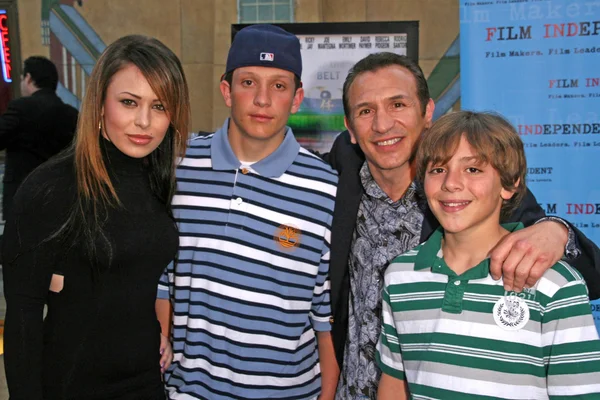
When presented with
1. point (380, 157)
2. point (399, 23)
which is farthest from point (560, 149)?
point (380, 157)

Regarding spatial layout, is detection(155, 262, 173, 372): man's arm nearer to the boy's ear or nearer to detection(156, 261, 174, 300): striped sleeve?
detection(156, 261, 174, 300): striped sleeve

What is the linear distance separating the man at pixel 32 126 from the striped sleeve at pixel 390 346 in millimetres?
4307

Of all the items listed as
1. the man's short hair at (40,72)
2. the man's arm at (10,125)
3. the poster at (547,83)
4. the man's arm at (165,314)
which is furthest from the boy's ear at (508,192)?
the man's short hair at (40,72)

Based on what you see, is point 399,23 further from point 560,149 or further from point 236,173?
point 236,173

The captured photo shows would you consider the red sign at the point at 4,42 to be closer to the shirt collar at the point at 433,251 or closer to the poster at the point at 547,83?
the poster at the point at 547,83

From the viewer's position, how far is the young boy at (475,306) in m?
1.54

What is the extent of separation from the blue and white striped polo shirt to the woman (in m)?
0.17

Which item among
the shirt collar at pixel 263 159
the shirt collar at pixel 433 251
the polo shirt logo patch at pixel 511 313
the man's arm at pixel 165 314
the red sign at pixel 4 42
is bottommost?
the man's arm at pixel 165 314

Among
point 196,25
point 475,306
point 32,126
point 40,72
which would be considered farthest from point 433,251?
point 196,25

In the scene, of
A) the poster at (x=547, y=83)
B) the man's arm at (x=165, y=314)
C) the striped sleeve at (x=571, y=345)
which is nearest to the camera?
the striped sleeve at (x=571, y=345)

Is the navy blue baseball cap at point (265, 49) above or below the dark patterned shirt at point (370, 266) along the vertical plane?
above

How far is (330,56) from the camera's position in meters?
4.87

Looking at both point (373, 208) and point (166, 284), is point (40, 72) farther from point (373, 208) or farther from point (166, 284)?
point (373, 208)

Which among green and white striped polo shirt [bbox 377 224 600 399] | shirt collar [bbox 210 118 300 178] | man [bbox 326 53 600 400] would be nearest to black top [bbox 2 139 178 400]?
shirt collar [bbox 210 118 300 178]
